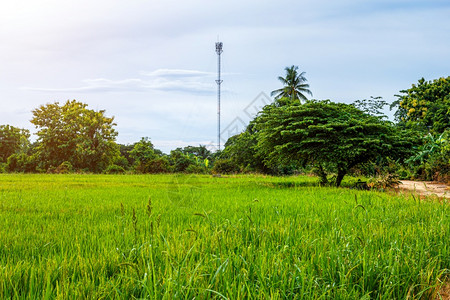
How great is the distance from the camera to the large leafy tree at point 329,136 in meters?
10.1

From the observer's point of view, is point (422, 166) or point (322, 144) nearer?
point (322, 144)

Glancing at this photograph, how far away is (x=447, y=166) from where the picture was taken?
14.5m

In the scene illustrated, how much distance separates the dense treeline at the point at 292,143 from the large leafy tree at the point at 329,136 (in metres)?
0.03

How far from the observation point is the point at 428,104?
2736cm

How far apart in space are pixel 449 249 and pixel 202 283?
2.35m

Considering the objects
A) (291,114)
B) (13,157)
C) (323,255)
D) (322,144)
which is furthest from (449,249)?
(13,157)

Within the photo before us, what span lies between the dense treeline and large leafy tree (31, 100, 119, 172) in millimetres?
89

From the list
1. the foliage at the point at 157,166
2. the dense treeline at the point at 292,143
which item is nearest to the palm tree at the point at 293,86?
the dense treeline at the point at 292,143

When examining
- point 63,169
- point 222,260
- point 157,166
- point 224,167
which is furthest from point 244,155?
point 222,260

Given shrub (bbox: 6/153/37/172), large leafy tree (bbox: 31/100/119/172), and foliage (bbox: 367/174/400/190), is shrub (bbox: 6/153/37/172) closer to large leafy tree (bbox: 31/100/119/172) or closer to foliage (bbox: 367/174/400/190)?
large leafy tree (bbox: 31/100/119/172)

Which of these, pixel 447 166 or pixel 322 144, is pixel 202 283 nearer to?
pixel 322 144

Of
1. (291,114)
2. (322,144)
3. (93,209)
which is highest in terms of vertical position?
(291,114)

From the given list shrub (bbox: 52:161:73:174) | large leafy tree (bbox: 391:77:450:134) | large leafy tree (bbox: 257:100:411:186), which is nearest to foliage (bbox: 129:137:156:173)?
shrub (bbox: 52:161:73:174)

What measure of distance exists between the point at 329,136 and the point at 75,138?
2688 cm
